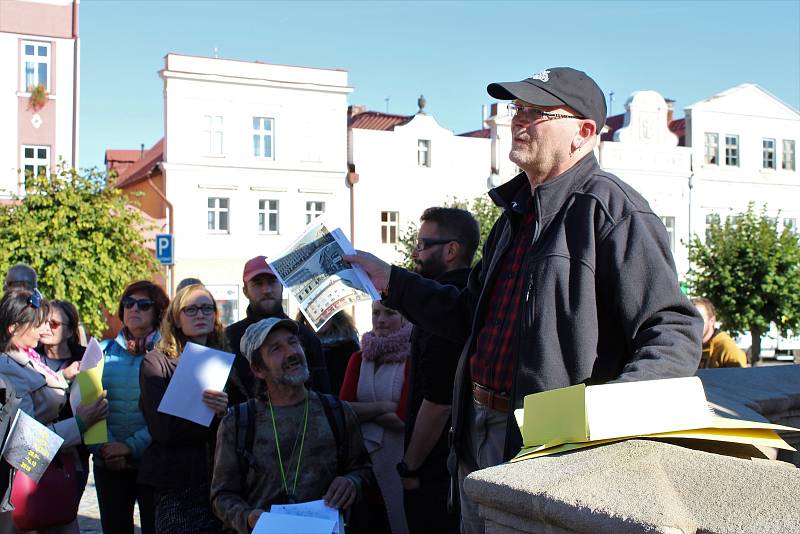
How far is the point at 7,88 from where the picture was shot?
93.4 ft

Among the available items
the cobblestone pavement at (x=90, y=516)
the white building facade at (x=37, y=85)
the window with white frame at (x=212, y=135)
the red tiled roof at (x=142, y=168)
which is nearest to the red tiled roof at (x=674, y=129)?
the window with white frame at (x=212, y=135)

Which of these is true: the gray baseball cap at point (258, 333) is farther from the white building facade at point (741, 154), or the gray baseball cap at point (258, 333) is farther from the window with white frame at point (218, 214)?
the white building facade at point (741, 154)

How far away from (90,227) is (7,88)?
407 inches

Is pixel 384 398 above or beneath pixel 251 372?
beneath

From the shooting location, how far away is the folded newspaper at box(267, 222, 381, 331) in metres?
3.47

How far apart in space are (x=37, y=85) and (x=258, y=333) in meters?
26.4

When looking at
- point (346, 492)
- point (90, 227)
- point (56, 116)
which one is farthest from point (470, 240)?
point (56, 116)

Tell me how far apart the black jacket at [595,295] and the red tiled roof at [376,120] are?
3443 centimetres

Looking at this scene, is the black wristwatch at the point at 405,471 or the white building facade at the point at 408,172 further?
the white building facade at the point at 408,172

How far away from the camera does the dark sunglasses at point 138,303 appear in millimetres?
6039

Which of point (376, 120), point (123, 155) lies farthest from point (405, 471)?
point (123, 155)

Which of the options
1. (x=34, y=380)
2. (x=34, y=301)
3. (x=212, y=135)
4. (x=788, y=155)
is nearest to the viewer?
(x=34, y=380)

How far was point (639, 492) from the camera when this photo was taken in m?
1.66

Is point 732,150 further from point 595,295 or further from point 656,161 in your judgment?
point 595,295
